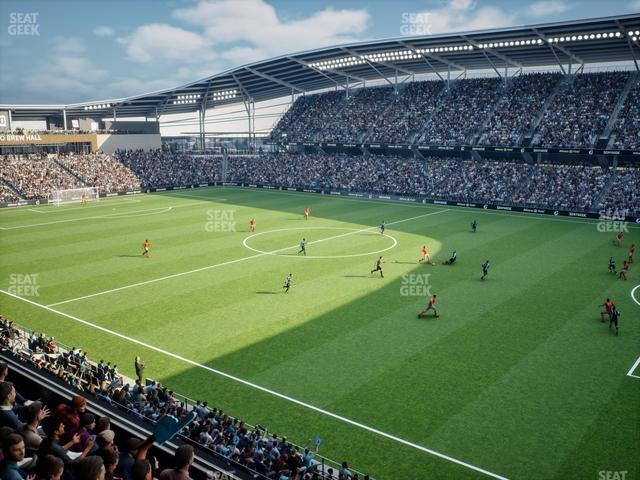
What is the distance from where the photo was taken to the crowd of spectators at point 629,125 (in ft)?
173

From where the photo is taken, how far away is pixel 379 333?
74.4 feet

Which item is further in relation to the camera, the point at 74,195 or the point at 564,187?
the point at 74,195

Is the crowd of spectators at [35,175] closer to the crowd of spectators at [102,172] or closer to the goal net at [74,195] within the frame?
the crowd of spectators at [102,172]

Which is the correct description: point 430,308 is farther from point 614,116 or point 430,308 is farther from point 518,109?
point 518,109

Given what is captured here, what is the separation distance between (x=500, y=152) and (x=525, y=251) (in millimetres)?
29784

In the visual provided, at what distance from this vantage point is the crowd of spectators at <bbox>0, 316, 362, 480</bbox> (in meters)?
6.60

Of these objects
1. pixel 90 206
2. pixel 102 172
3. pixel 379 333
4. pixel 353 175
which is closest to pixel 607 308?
pixel 379 333

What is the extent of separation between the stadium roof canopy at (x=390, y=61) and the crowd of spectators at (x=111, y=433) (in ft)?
164

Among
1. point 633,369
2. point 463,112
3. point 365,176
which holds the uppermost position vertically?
point 463,112

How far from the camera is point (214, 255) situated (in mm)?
36781

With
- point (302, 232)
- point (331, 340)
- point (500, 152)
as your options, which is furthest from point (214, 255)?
point (500, 152)

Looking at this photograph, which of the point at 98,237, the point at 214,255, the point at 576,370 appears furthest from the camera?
the point at 98,237

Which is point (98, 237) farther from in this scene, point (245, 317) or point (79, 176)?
point (79, 176)

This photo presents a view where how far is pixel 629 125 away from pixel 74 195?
62695 millimetres
